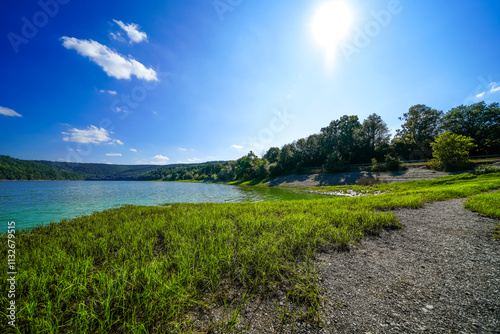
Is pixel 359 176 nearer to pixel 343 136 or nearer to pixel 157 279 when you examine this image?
pixel 343 136

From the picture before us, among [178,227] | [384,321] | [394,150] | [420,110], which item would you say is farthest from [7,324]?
[420,110]

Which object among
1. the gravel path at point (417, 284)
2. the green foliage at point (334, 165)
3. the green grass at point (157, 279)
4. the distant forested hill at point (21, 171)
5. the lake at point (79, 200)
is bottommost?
the lake at point (79, 200)

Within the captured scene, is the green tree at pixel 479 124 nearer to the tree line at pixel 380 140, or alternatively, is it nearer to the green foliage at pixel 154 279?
the tree line at pixel 380 140

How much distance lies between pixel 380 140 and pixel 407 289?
64424 mm

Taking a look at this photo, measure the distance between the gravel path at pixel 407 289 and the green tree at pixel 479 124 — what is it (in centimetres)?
5336

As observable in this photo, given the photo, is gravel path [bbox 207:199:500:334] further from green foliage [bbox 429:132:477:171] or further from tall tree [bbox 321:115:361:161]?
tall tree [bbox 321:115:361:161]

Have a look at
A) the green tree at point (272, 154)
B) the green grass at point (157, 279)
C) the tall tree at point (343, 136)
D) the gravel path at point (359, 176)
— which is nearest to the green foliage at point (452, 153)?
the gravel path at point (359, 176)

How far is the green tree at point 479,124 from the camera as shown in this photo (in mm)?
37500

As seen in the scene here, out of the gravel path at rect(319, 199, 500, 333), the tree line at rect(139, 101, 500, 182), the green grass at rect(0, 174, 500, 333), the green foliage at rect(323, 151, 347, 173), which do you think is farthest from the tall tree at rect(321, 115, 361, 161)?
the green grass at rect(0, 174, 500, 333)

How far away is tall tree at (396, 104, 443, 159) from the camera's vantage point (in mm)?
45750

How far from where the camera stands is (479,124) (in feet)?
139

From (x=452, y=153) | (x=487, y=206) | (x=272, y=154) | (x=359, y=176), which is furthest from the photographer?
(x=272, y=154)

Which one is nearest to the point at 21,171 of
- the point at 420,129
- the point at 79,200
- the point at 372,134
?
the point at 79,200

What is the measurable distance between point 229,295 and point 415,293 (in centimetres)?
391
